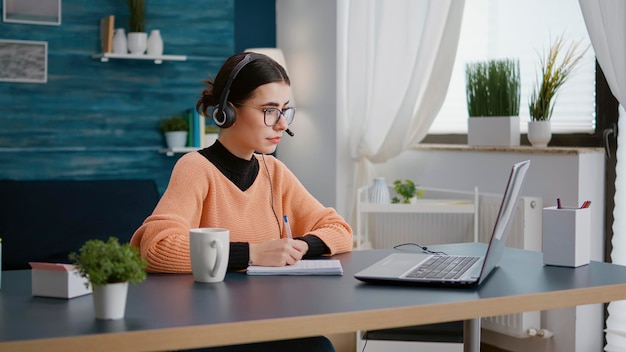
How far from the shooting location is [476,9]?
403 cm

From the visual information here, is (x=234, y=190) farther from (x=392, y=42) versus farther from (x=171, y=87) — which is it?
(x=171, y=87)

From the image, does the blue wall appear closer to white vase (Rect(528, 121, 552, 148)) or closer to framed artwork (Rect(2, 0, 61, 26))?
framed artwork (Rect(2, 0, 61, 26))

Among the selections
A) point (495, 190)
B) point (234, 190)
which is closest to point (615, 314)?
point (495, 190)

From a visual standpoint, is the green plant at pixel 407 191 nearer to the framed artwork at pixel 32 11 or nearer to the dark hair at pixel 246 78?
the dark hair at pixel 246 78

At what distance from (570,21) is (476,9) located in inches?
24.8

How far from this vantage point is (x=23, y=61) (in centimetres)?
423

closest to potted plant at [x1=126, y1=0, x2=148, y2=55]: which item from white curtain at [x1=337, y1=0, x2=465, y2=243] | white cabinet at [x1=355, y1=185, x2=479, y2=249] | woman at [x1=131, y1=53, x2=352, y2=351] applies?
white curtain at [x1=337, y1=0, x2=465, y2=243]

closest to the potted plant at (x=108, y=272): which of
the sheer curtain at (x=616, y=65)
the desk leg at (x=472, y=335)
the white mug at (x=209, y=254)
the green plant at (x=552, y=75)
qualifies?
the white mug at (x=209, y=254)

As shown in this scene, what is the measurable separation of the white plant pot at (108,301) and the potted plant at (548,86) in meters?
2.52

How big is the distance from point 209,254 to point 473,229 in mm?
2327

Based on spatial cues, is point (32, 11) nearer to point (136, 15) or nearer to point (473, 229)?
point (136, 15)

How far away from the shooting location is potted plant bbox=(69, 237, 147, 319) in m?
1.34

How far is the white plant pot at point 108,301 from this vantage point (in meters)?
1.34

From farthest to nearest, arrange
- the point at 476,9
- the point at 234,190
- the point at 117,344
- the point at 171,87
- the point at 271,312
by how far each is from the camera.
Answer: the point at 171,87 → the point at 476,9 → the point at 234,190 → the point at 271,312 → the point at 117,344
